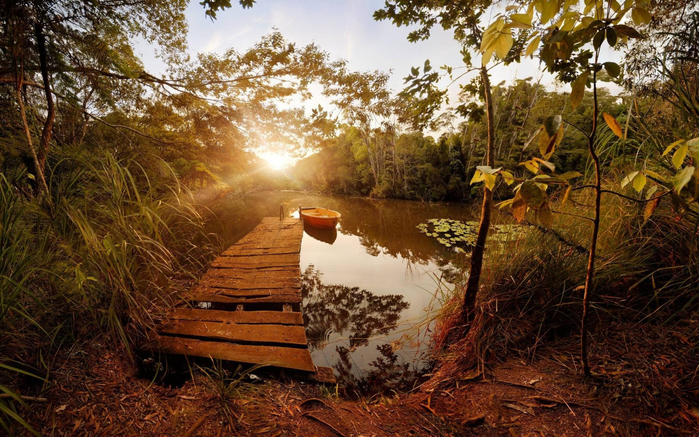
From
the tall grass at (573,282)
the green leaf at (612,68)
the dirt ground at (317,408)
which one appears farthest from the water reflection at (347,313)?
the green leaf at (612,68)

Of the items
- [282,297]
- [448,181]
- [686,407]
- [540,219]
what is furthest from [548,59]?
[448,181]

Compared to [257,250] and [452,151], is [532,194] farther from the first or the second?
[452,151]

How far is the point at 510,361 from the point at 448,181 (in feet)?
70.7

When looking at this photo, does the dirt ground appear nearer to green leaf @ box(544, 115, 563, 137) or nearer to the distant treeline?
green leaf @ box(544, 115, 563, 137)

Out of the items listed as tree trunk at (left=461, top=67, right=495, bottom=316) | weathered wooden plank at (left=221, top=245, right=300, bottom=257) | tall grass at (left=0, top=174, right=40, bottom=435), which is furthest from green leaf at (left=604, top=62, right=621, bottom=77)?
weathered wooden plank at (left=221, top=245, right=300, bottom=257)

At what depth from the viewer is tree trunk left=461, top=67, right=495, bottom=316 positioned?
190 cm

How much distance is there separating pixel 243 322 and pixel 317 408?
130cm

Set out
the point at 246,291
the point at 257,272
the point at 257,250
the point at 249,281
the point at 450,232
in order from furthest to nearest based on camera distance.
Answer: the point at 450,232 < the point at 257,250 < the point at 257,272 < the point at 249,281 < the point at 246,291

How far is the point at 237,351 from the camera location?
217 cm

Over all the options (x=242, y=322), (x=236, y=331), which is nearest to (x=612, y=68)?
(x=236, y=331)

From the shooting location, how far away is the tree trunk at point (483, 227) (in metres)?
1.90

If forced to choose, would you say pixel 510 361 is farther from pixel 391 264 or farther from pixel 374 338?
pixel 391 264

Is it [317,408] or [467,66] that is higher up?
[467,66]

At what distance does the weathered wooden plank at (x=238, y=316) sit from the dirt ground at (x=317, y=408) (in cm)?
80
